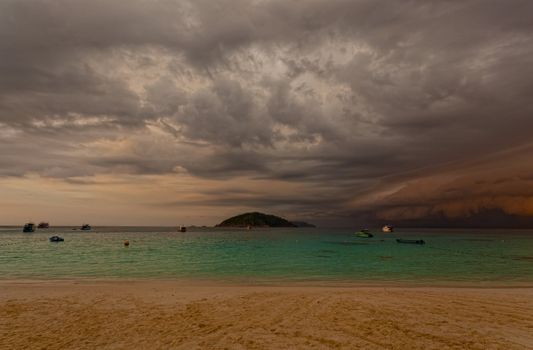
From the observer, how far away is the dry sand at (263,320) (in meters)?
12.7

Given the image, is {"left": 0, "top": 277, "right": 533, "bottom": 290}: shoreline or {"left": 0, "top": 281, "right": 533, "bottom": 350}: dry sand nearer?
{"left": 0, "top": 281, "right": 533, "bottom": 350}: dry sand

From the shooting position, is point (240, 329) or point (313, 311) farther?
point (313, 311)

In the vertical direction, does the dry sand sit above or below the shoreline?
above

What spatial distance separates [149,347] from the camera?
12.4 meters

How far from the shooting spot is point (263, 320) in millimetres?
15844

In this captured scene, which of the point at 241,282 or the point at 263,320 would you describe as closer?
the point at 263,320

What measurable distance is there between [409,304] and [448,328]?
5033 millimetres

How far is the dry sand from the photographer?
1273cm

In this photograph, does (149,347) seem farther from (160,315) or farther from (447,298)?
(447,298)

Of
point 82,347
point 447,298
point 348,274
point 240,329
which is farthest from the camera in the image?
point 348,274

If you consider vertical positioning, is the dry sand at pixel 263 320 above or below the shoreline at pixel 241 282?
above

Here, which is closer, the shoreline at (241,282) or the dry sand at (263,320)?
the dry sand at (263,320)

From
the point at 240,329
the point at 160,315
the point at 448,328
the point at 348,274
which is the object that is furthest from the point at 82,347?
the point at 348,274

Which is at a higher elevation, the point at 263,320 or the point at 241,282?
the point at 263,320
